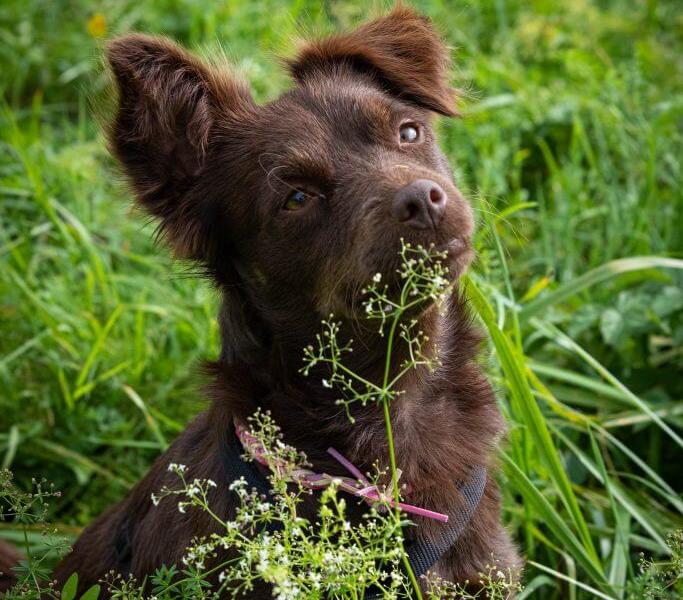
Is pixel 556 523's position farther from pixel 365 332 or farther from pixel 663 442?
pixel 663 442

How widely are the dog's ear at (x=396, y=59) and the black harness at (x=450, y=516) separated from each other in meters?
1.16

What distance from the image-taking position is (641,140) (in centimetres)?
463

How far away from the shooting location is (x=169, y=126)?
8.96 feet

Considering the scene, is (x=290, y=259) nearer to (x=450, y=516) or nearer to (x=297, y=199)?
(x=297, y=199)

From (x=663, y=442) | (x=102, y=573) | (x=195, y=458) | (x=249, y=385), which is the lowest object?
(x=663, y=442)

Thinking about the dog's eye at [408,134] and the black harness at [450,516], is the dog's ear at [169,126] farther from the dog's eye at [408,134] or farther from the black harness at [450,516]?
the black harness at [450,516]

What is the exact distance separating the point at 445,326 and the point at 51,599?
4.77 ft

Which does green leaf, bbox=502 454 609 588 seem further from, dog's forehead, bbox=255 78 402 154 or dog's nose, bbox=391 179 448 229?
dog's forehead, bbox=255 78 402 154

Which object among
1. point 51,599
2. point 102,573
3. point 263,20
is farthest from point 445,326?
point 263,20

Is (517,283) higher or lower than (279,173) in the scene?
lower

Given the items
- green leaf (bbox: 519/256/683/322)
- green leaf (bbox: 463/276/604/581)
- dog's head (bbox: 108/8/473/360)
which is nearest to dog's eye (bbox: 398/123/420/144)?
dog's head (bbox: 108/8/473/360)

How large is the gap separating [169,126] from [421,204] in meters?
0.81

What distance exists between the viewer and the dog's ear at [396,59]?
304 centimetres

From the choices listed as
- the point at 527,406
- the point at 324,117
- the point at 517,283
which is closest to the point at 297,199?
the point at 324,117
